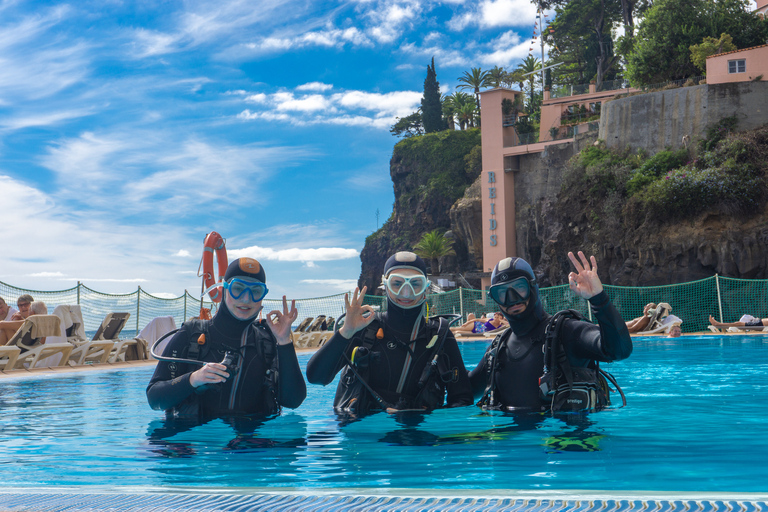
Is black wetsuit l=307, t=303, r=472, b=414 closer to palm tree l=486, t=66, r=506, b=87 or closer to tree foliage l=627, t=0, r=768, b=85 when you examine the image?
tree foliage l=627, t=0, r=768, b=85

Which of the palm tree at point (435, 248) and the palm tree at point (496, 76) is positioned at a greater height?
the palm tree at point (496, 76)

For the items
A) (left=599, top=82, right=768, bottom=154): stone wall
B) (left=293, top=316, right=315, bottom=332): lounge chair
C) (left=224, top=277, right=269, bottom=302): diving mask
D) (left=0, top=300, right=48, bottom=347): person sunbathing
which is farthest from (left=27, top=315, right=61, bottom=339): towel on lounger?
(left=599, top=82, right=768, bottom=154): stone wall

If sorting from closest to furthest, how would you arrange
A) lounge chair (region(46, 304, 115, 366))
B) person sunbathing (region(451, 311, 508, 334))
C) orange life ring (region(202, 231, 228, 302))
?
orange life ring (region(202, 231, 228, 302)) < lounge chair (region(46, 304, 115, 366)) < person sunbathing (region(451, 311, 508, 334))

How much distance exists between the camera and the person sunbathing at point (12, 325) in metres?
10.3

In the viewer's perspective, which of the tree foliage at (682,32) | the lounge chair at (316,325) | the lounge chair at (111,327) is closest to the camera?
the lounge chair at (111,327)

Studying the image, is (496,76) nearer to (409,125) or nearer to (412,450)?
(409,125)

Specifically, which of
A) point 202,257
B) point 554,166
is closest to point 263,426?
point 202,257

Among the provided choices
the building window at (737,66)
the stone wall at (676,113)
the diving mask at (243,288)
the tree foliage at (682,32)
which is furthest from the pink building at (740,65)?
the diving mask at (243,288)

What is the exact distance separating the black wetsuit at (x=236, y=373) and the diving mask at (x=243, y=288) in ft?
0.58

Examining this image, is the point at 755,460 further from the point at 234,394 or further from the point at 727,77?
the point at 727,77

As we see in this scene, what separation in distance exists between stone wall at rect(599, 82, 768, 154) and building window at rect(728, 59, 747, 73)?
1.50m

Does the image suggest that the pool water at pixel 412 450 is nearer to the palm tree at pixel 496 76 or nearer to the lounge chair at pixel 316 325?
the lounge chair at pixel 316 325

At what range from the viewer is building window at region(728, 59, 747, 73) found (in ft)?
103

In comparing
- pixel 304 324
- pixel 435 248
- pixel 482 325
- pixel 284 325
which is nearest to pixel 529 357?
pixel 284 325
